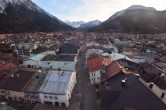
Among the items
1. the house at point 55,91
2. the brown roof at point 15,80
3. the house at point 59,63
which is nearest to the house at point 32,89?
the brown roof at point 15,80

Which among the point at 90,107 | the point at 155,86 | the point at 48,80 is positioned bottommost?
the point at 90,107

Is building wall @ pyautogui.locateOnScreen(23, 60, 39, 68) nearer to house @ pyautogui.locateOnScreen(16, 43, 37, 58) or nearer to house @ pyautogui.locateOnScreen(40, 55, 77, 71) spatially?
house @ pyautogui.locateOnScreen(40, 55, 77, 71)

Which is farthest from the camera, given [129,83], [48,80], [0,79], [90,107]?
[0,79]

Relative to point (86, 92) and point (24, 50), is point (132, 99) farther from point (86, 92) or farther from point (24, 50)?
point (24, 50)

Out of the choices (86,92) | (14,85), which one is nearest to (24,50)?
(14,85)

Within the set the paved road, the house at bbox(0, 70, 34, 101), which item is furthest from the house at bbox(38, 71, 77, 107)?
the house at bbox(0, 70, 34, 101)

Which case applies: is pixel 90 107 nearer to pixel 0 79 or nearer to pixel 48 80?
pixel 48 80

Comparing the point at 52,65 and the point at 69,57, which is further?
the point at 69,57

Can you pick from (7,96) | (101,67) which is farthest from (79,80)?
(7,96)
